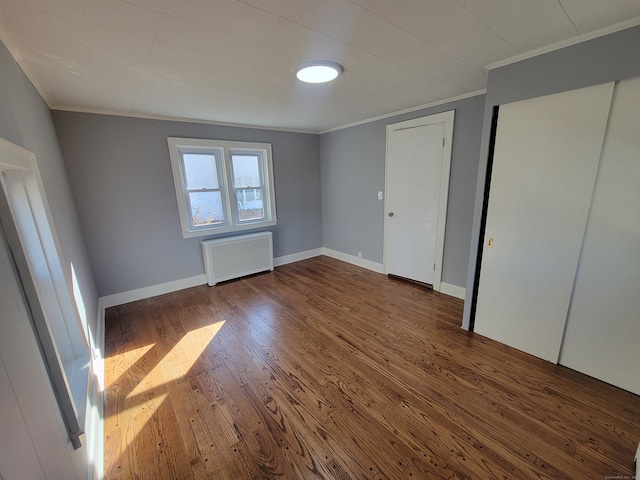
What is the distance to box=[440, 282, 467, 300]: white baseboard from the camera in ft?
10.3

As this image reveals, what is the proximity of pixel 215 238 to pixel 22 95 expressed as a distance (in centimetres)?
241

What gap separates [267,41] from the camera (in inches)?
60.4

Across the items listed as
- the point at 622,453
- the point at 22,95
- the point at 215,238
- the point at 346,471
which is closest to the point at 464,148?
the point at 622,453

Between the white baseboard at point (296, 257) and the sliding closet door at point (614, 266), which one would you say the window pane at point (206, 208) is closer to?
the white baseboard at point (296, 257)

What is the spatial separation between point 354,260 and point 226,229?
221cm

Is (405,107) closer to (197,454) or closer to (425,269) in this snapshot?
(425,269)

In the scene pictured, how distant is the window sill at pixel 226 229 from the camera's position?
3615 mm

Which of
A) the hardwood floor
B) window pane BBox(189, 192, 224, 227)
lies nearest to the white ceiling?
window pane BBox(189, 192, 224, 227)

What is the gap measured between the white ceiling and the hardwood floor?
2.29 metres

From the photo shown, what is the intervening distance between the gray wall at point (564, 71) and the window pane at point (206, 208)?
337cm

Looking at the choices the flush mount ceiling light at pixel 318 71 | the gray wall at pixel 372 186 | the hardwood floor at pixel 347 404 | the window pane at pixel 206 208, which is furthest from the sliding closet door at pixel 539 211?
the window pane at pixel 206 208

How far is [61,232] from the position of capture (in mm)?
1870

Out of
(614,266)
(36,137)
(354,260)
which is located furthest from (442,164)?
(36,137)

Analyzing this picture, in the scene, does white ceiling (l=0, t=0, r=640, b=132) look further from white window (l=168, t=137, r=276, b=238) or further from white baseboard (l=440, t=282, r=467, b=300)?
white baseboard (l=440, t=282, r=467, b=300)
